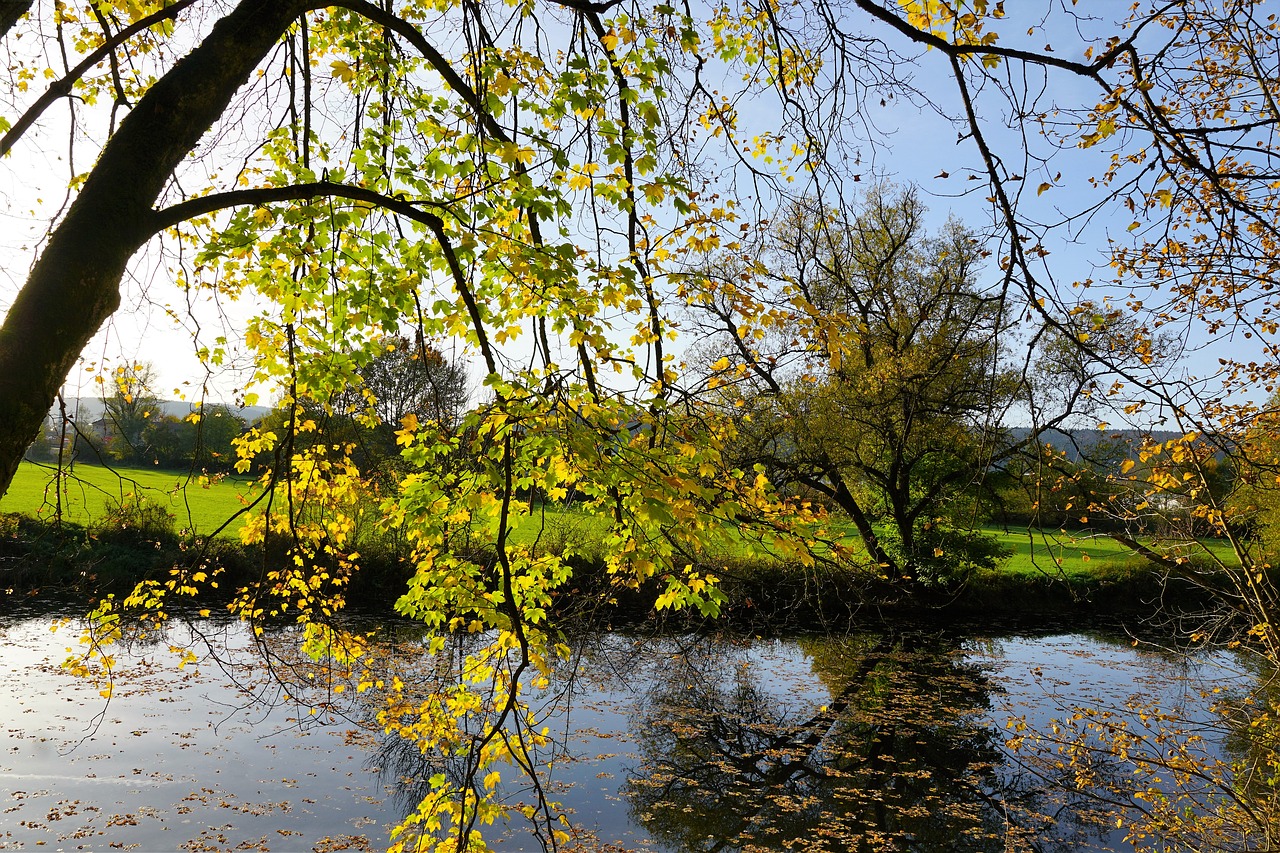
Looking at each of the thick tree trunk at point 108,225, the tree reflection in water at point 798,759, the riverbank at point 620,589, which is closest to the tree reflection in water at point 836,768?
the tree reflection in water at point 798,759

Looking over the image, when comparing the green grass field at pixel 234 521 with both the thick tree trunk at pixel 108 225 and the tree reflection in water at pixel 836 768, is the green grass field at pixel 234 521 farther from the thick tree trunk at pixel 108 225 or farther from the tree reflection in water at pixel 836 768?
the thick tree trunk at pixel 108 225

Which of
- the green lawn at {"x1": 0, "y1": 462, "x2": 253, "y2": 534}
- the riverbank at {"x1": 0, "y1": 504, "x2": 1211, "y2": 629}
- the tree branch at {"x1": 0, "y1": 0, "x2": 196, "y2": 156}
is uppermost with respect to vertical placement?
the tree branch at {"x1": 0, "y1": 0, "x2": 196, "y2": 156}

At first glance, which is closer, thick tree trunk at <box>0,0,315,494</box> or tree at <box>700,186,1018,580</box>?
thick tree trunk at <box>0,0,315,494</box>

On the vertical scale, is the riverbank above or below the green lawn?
below

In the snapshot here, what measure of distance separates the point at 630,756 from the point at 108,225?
842cm

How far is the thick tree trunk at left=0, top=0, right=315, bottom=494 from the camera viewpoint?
1936 mm

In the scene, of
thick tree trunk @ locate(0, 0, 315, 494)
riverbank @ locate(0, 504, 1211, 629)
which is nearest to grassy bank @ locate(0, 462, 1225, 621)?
riverbank @ locate(0, 504, 1211, 629)

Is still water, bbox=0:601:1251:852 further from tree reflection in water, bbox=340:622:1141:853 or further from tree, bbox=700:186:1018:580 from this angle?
tree, bbox=700:186:1018:580

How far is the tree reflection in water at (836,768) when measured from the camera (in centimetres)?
743

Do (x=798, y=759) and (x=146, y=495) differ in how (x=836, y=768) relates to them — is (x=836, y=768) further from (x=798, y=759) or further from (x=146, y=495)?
(x=146, y=495)

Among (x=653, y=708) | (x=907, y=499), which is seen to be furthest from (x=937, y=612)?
(x=653, y=708)

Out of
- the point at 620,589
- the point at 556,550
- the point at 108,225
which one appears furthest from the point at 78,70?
the point at 556,550

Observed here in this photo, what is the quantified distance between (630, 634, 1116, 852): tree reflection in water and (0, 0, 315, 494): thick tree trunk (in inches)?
159

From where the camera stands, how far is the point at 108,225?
6.84 feet
